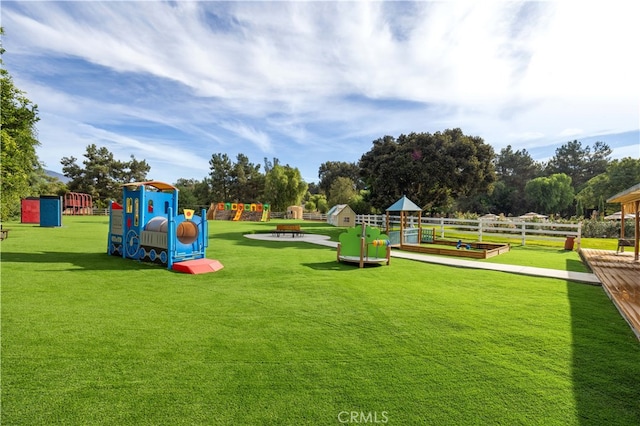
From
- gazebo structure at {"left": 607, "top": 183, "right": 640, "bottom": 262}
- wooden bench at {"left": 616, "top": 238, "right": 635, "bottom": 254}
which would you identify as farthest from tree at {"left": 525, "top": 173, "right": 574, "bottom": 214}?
gazebo structure at {"left": 607, "top": 183, "right": 640, "bottom": 262}

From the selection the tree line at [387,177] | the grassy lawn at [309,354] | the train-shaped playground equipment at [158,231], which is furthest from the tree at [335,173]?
the grassy lawn at [309,354]

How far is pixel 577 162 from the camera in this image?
8006 centimetres

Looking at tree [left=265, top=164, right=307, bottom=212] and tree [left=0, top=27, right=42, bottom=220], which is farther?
tree [left=265, top=164, right=307, bottom=212]

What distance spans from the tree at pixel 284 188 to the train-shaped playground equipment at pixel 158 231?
42.0 m

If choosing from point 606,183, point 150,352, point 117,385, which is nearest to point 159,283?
point 150,352

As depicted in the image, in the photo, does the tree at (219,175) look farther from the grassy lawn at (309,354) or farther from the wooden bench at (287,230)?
the grassy lawn at (309,354)

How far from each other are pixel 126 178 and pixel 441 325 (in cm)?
6748

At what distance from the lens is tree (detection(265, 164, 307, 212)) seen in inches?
2095

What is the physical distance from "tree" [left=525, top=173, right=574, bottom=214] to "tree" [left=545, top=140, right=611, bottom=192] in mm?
14971

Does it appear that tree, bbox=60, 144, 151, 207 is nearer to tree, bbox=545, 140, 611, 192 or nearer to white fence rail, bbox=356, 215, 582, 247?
white fence rail, bbox=356, 215, 582, 247

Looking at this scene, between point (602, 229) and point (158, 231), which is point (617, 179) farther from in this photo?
point (158, 231)

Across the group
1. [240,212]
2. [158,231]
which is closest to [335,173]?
[240,212]

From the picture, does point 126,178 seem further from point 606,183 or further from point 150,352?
point 606,183

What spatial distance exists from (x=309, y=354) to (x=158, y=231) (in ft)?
25.1
